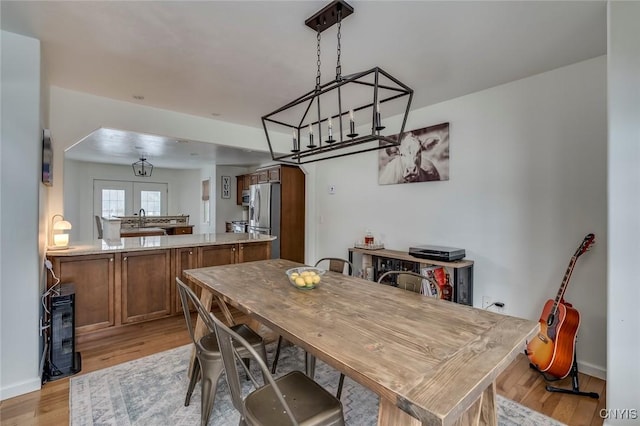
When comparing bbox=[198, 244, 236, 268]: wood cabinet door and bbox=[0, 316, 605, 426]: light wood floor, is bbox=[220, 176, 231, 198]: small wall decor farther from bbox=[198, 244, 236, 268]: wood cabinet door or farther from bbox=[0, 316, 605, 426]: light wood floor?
bbox=[0, 316, 605, 426]: light wood floor

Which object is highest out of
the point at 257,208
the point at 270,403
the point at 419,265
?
the point at 257,208

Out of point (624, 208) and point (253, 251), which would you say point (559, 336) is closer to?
point (624, 208)

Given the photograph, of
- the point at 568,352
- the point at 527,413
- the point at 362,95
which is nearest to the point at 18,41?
the point at 362,95

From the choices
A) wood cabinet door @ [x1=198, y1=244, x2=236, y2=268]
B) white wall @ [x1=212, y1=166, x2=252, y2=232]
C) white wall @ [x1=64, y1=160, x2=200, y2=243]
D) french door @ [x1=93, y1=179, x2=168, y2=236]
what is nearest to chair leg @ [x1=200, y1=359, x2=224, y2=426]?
wood cabinet door @ [x1=198, y1=244, x2=236, y2=268]

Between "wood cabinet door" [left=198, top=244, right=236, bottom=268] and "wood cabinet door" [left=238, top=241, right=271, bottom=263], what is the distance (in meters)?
0.11

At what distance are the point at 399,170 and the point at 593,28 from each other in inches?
79.5

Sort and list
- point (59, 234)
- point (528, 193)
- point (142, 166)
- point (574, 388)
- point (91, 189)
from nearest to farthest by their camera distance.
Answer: point (574, 388) < point (528, 193) < point (59, 234) < point (142, 166) < point (91, 189)

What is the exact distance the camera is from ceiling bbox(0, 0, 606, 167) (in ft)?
5.79

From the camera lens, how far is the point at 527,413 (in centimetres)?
187

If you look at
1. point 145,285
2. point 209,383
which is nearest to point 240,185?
point 145,285

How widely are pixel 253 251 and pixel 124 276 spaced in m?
1.46

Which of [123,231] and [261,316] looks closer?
[261,316]

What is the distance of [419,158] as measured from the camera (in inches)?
137

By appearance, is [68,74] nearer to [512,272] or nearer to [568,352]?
[512,272]
